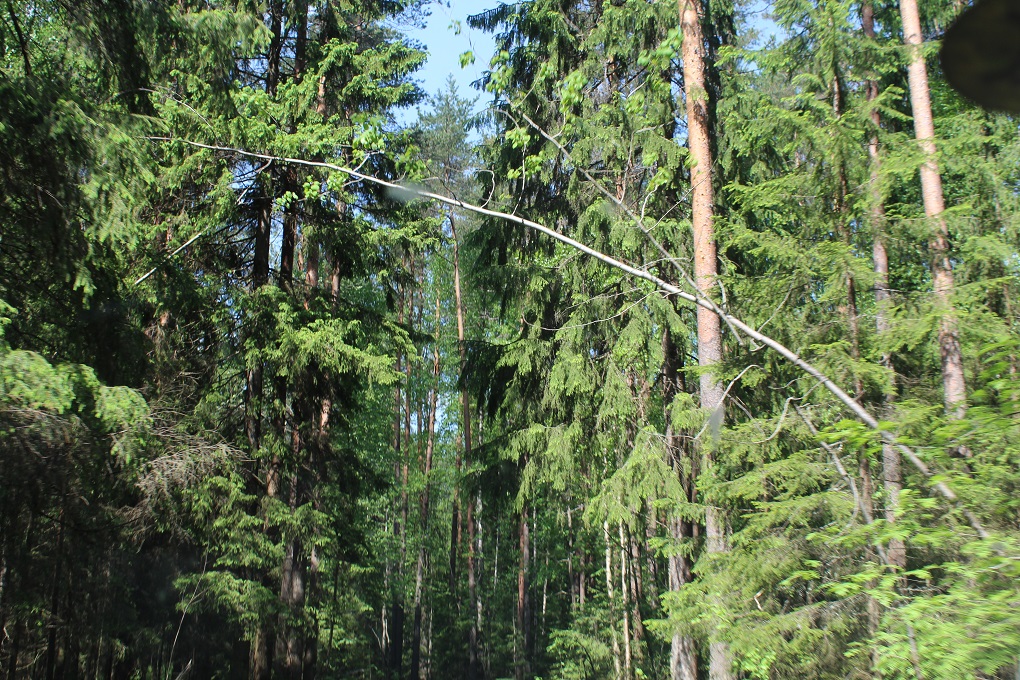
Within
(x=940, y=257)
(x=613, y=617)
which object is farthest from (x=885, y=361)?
(x=613, y=617)

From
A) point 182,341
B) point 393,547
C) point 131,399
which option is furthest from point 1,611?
point 393,547

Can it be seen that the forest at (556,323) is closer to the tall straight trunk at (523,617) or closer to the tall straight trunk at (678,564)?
the tall straight trunk at (678,564)

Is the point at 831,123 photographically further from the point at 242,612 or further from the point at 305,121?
the point at 242,612

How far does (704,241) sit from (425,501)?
19.9 metres

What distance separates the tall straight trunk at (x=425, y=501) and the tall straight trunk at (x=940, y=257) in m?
15.6

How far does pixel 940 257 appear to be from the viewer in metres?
7.01

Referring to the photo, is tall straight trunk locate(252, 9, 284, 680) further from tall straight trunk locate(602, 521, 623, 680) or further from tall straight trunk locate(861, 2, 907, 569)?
tall straight trunk locate(861, 2, 907, 569)

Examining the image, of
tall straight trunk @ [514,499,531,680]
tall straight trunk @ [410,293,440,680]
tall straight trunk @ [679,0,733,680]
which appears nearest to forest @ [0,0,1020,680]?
tall straight trunk @ [679,0,733,680]

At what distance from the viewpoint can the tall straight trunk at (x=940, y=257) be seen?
632cm

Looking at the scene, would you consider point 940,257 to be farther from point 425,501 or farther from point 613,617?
point 425,501

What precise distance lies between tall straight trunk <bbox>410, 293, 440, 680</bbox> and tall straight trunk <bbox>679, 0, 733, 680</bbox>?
14929mm

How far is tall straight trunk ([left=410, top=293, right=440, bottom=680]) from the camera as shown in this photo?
974 inches

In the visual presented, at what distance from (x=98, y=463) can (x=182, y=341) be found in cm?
398

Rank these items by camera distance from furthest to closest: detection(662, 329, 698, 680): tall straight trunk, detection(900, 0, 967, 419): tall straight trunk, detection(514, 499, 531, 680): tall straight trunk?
detection(514, 499, 531, 680): tall straight trunk → detection(662, 329, 698, 680): tall straight trunk → detection(900, 0, 967, 419): tall straight trunk
